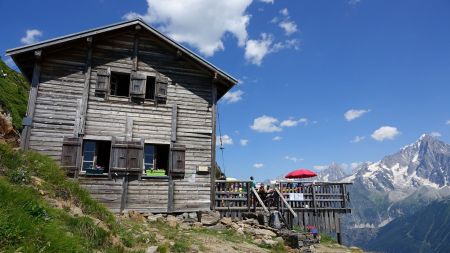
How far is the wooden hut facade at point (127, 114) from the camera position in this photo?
1534cm

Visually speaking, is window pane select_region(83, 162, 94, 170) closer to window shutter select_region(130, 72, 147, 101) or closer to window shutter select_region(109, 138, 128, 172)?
→ window shutter select_region(109, 138, 128, 172)

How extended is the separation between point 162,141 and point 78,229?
981cm

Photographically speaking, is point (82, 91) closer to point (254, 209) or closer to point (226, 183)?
point (226, 183)

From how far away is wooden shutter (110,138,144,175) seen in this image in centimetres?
1558

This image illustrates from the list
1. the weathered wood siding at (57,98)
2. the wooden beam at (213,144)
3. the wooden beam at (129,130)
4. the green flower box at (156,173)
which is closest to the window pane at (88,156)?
the weathered wood siding at (57,98)

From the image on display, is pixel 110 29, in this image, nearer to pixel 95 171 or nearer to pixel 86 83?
pixel 86 83

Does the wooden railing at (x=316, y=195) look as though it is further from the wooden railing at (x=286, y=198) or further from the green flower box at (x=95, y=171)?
the green flower box at (x=95, y=171)

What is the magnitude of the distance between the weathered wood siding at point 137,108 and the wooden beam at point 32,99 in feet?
0.56

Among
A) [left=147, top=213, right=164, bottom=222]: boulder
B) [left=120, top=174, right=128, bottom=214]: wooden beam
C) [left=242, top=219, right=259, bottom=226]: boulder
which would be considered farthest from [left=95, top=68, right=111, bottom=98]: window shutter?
[left=242, top=219, right=259, bottom=226]: boulder

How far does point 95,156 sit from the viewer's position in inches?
622

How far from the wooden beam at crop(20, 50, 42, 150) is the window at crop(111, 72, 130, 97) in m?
3.18

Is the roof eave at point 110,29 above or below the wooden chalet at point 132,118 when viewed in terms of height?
above

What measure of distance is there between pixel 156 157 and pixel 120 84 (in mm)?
4296

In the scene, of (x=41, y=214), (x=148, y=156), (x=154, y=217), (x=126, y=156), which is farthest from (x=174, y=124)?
(x=41, y=214)
